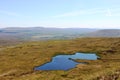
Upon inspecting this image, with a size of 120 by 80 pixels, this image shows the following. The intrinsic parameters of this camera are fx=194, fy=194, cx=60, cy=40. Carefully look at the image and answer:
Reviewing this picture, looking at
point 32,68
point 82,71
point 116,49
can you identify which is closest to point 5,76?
point 32,68

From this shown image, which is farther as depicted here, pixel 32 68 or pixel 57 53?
pixel 57 53

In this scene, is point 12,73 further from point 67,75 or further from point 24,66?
point 67,75

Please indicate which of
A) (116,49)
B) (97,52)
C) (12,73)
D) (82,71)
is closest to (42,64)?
(12,73)

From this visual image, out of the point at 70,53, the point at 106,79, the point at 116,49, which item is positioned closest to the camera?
the point at 106,79

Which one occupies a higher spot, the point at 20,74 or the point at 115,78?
the point at 115,78

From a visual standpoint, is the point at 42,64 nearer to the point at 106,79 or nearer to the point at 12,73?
the point at 12,73

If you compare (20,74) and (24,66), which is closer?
(20,74)

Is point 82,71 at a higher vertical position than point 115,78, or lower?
lower

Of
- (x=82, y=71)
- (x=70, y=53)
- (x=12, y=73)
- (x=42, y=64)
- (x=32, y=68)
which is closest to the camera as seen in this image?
(x=82, y=71)

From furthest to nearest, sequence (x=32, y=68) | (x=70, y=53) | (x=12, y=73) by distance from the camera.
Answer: (x=70, y=53) → (x=32, y=68) → (x=12, y=73)
